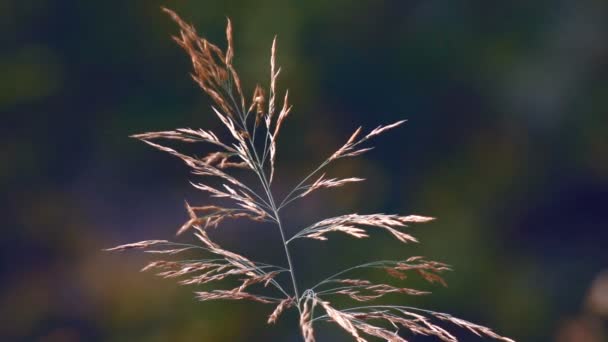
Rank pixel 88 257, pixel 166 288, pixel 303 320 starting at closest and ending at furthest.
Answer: pixel 303 320 < pixel 166 288 < pixel 88 257

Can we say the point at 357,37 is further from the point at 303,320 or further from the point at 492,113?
the point at 303,320

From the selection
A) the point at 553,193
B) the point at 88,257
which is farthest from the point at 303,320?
the point at 553,193

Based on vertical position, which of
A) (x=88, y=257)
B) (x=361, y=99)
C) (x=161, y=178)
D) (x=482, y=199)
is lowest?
(x=88, y=257)

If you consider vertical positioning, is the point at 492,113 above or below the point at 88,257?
above

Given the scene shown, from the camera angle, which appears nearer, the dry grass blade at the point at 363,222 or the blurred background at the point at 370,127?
the dry grass blade at the point at 363,222

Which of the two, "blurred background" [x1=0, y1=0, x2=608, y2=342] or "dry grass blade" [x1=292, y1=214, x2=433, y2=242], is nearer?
"dry grass blade" [x1=292, y1=214, x2=433, y2=242]

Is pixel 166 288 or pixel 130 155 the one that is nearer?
pixel 166 288

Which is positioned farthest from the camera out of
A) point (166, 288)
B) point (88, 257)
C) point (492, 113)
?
point (492, 113)

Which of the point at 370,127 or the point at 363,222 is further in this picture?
the point at 370,127
